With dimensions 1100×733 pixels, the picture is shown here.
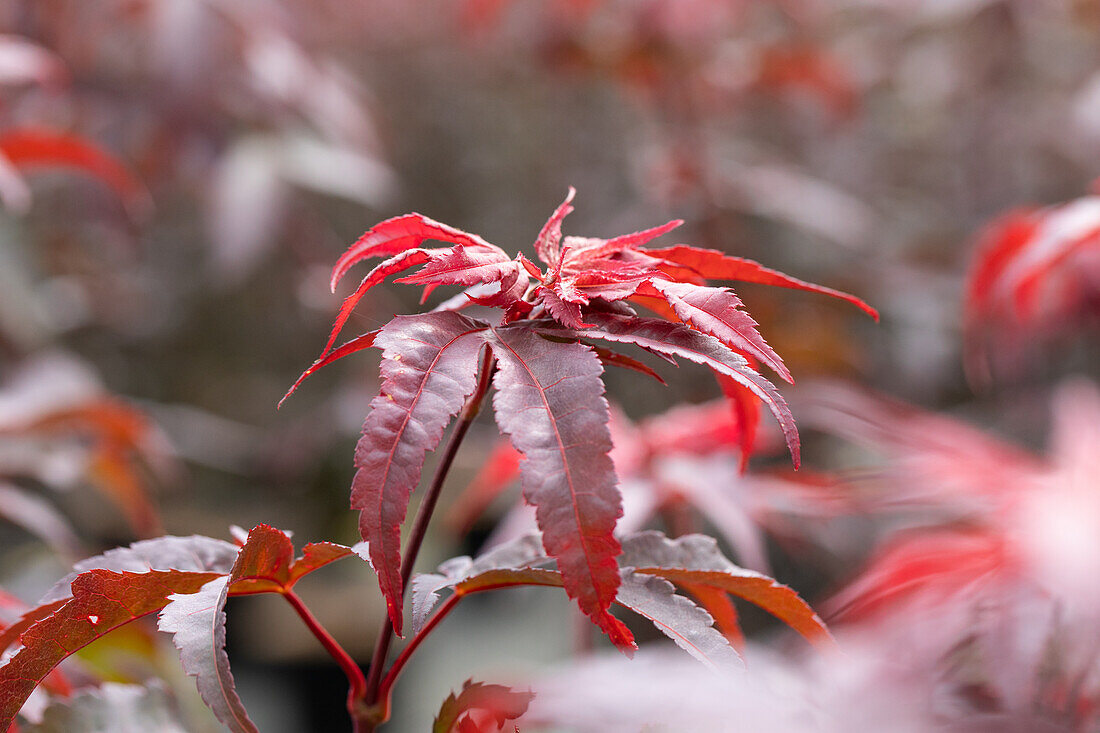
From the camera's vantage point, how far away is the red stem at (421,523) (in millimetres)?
274

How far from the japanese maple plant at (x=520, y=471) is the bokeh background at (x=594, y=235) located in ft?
0.11

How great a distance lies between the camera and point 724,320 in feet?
0.78

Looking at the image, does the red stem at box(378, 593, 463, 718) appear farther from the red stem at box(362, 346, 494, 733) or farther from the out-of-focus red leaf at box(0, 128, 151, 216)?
the out-of-focus red leaf at box(0, 128, 151, 216)

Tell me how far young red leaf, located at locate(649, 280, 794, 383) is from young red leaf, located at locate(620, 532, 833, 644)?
80mm

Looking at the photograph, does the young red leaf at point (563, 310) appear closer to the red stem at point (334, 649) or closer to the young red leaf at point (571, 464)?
the young red leaf at point (571, 464)

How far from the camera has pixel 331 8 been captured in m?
1.57

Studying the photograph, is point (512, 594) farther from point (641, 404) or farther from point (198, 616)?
point (198, 616)

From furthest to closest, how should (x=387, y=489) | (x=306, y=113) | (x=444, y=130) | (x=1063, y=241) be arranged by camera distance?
(x=444, y=130) < (x=306, y=113) < (x=1063, y=241) < (x=387, y=489)

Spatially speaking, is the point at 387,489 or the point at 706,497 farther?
the point at 706,497

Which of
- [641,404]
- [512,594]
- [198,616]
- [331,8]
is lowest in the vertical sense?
[512,594]

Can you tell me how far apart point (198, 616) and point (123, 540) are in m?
0.88

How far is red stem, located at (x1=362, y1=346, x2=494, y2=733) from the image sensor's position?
0.90 ft

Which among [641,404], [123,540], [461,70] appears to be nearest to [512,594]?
[641,404]

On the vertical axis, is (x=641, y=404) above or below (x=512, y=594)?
above
